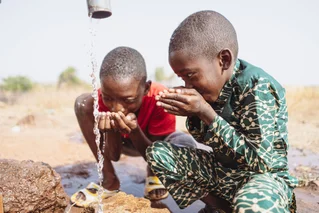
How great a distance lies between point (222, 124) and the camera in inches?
67.5

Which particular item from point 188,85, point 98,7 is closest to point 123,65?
point 98,7

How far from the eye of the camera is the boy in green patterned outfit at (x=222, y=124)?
5.45ft

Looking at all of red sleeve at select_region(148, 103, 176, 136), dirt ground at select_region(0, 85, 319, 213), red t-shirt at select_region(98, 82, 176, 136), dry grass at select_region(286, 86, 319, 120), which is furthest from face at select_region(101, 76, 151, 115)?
dry grass at select_region(286, 86, 319, 120)

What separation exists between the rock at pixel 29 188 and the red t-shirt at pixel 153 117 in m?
0.92

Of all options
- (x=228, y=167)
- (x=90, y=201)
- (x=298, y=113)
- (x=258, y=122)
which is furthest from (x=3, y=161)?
(x=298, y=113)

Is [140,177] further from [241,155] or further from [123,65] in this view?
[241,155]

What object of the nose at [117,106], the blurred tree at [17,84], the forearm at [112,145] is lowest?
the blurred tree at [17,84]

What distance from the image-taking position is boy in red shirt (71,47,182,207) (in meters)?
2.32

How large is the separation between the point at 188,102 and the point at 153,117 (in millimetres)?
1180

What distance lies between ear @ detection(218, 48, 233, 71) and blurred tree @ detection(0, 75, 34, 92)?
22271 mm

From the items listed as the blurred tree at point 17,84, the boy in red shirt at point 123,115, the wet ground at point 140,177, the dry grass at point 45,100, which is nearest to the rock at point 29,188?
the boy in red shirt at point 123,115

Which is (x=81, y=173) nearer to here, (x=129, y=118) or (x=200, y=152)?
(x=129, y=118)

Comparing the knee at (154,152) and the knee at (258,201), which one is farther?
the knee at (154,152)

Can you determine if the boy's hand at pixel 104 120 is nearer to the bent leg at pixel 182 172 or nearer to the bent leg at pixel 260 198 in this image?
the bent leg at pixel 182 172
